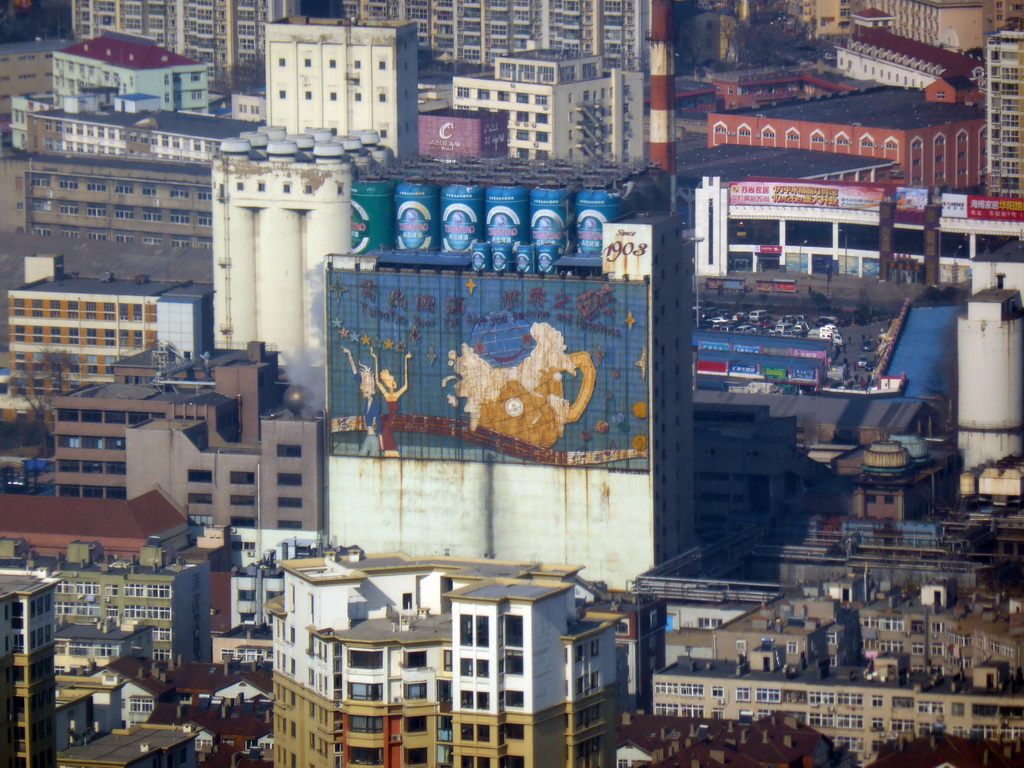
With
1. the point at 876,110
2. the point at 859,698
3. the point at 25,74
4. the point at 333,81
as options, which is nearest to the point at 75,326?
the point at 333,81

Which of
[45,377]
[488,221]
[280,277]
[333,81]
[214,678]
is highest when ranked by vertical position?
[333,81]

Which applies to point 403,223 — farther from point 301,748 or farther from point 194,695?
point 301,748

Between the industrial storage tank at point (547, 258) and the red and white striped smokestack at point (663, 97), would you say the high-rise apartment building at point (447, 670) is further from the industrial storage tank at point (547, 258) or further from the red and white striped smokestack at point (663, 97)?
the red and white striped smokestack at point (663, 97)

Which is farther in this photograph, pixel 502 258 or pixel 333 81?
pixel 333 81

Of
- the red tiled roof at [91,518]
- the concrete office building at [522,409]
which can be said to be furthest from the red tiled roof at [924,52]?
the red tiled roof at [91,518]

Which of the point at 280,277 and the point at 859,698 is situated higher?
the point at 280,277

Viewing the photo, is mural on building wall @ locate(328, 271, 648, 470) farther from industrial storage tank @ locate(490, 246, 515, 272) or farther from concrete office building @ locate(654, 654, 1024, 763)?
concrete office building @ locate(654, 654, 1024, 763)

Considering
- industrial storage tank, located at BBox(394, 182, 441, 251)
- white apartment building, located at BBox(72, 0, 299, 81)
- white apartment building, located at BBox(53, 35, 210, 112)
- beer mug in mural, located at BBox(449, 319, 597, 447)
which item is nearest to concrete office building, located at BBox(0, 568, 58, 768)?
beer mug in mural, located at BBox(449, 319, 597, 447)

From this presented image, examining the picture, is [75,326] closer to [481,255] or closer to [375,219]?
[375,219]
